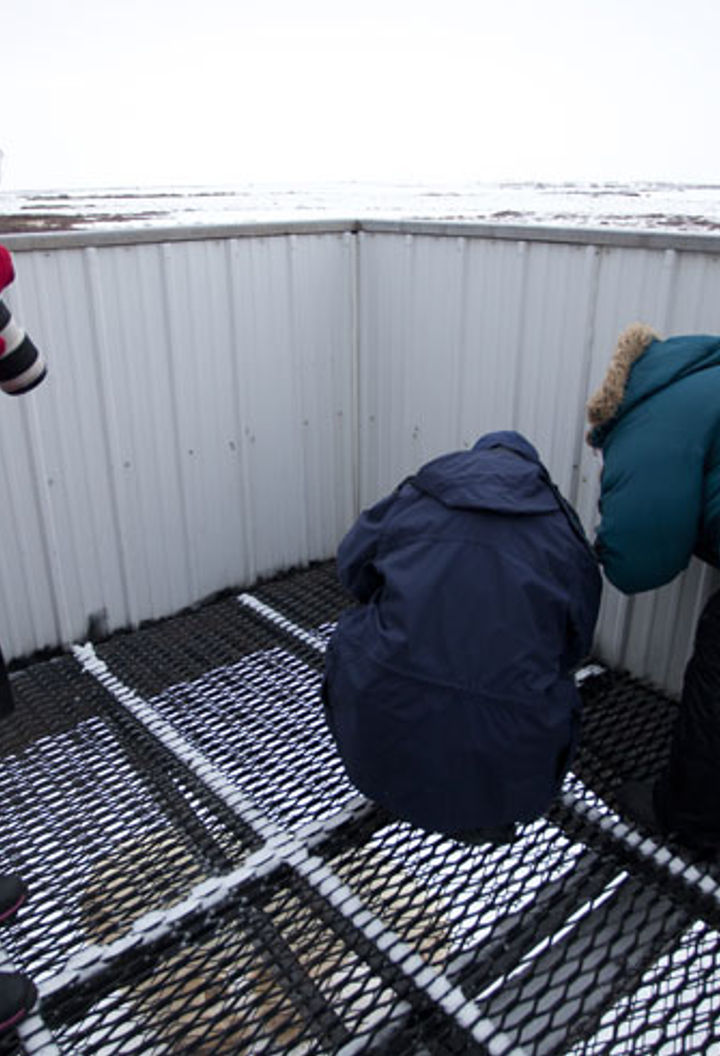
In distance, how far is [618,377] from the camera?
2273mm

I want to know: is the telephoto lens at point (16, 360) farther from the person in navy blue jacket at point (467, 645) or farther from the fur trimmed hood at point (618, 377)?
the fur trimmed hood at point (618, 377)

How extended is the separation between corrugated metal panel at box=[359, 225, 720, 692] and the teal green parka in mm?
535

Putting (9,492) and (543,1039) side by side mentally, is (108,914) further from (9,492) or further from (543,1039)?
(9,492)

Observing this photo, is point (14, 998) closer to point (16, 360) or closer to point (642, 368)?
point (16, 360)

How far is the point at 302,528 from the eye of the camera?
4.26 metres

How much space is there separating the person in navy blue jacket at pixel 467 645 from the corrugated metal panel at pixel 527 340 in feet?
3.98

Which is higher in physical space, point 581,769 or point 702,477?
point 702,477

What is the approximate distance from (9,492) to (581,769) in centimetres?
246

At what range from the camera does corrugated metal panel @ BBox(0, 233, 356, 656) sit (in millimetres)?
3230

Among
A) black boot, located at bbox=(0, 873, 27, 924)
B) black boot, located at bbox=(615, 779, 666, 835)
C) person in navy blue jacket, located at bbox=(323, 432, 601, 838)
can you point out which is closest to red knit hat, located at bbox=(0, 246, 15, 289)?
person in navy blue jacket, located at bbox=(323, 432, 601, 838)

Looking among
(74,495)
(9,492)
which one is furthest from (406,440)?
(9,492)

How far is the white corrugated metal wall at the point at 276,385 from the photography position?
304cm

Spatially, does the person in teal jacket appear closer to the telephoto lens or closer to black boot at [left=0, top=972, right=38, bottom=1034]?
the telephoto lens

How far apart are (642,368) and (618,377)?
0.07 m
